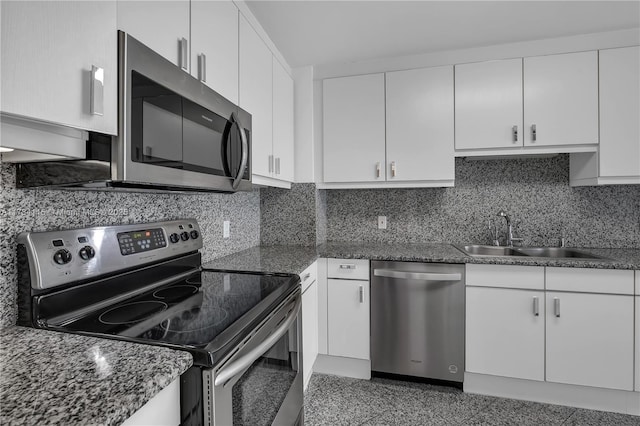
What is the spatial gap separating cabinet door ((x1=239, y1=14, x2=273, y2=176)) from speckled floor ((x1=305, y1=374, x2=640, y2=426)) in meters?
1.45

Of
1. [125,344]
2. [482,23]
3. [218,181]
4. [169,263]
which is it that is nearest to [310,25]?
[482,23]

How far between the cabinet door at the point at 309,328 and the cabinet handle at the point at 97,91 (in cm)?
141

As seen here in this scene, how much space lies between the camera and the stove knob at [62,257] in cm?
91

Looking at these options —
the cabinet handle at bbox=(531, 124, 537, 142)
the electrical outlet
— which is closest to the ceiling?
the cabinet handle at bbox=(531, 124, 537, 142)

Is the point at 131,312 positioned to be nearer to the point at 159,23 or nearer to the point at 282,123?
the point at 159,23

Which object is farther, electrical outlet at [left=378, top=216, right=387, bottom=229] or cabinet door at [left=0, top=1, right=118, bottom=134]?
electrical outlet at [left=378, top=216, right=387, bottom=229]

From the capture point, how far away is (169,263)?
1383mm

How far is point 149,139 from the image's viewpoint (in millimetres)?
898

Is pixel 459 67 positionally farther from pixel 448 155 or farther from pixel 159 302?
pixel 159 302

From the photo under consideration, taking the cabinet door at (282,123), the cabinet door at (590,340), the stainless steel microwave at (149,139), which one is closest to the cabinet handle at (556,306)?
the cabinet door at (590,340)

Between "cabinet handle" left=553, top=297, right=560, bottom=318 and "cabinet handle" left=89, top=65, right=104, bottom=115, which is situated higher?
"cabinet handle" left=89, top=65, right=104, bottom=115

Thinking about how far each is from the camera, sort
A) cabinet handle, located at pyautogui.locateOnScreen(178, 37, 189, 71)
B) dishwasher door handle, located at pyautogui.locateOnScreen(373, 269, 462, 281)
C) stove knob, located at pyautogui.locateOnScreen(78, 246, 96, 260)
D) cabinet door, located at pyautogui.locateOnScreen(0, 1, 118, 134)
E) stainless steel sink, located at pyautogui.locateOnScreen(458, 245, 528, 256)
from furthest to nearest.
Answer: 1. stainless steel sink, located at pyautogui.locateOnScreen(458, 245, 528, 256)
2. dishwasher door handle, located at pyautogui.locateOnScreen(373, 269, 462, 281)
3. cabinet handle, located at pyautogui.locateOnScreen(178, 37, 189, 71)
4. stove knob, located at pyautogui.locateOnScreen(78, 246, 96, 260)
5. cabinet door, located at pyautogui.locateOnScreen(0, 1, 118, 134)

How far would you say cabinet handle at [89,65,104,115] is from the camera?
2.46 ft

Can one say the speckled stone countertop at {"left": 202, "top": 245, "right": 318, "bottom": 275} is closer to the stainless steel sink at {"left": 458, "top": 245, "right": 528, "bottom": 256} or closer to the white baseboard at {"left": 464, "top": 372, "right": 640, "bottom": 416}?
the stainless steel sink at {"left": 458, "top": 245, "right": 528, "bottom": 256}
